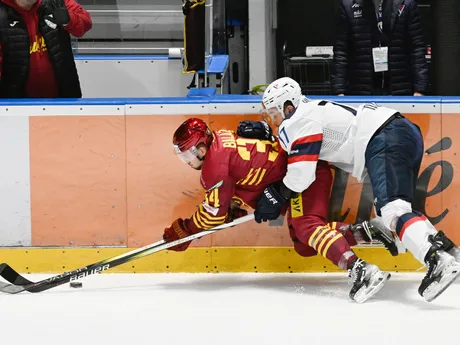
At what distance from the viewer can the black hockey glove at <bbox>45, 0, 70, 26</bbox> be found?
4.59m

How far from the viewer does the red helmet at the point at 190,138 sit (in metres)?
3.90

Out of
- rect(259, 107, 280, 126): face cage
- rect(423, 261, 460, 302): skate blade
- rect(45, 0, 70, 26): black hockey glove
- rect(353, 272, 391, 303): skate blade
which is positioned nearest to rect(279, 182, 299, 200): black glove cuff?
rect(259, 107, 280, 126): face cage

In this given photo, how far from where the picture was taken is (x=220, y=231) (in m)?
4.38

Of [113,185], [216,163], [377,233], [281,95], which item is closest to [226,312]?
[216,163]

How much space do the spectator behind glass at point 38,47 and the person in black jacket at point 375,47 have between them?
5.41 ft

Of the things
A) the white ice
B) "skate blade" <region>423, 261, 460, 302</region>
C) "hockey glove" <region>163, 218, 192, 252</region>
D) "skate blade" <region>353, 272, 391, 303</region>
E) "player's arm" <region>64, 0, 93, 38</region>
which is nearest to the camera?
the white ice

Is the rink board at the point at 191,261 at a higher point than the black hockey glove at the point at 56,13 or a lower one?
lower

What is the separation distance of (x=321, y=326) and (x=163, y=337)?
2.08 feet

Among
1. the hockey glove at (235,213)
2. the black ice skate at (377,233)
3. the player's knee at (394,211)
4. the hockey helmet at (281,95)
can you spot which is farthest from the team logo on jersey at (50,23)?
the player's knee at (394,211)

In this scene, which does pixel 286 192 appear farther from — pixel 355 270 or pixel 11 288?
pixel 11 288

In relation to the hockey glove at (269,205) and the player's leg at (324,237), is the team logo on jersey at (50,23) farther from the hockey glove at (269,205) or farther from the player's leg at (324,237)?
the player's leg at (324,237)

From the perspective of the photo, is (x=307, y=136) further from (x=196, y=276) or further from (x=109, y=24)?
(x=109, y=24)

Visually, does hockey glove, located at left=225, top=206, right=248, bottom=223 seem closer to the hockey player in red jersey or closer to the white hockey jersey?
the hockey player in red jersey

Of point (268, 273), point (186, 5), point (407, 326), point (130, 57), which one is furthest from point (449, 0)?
point (407, 326)
